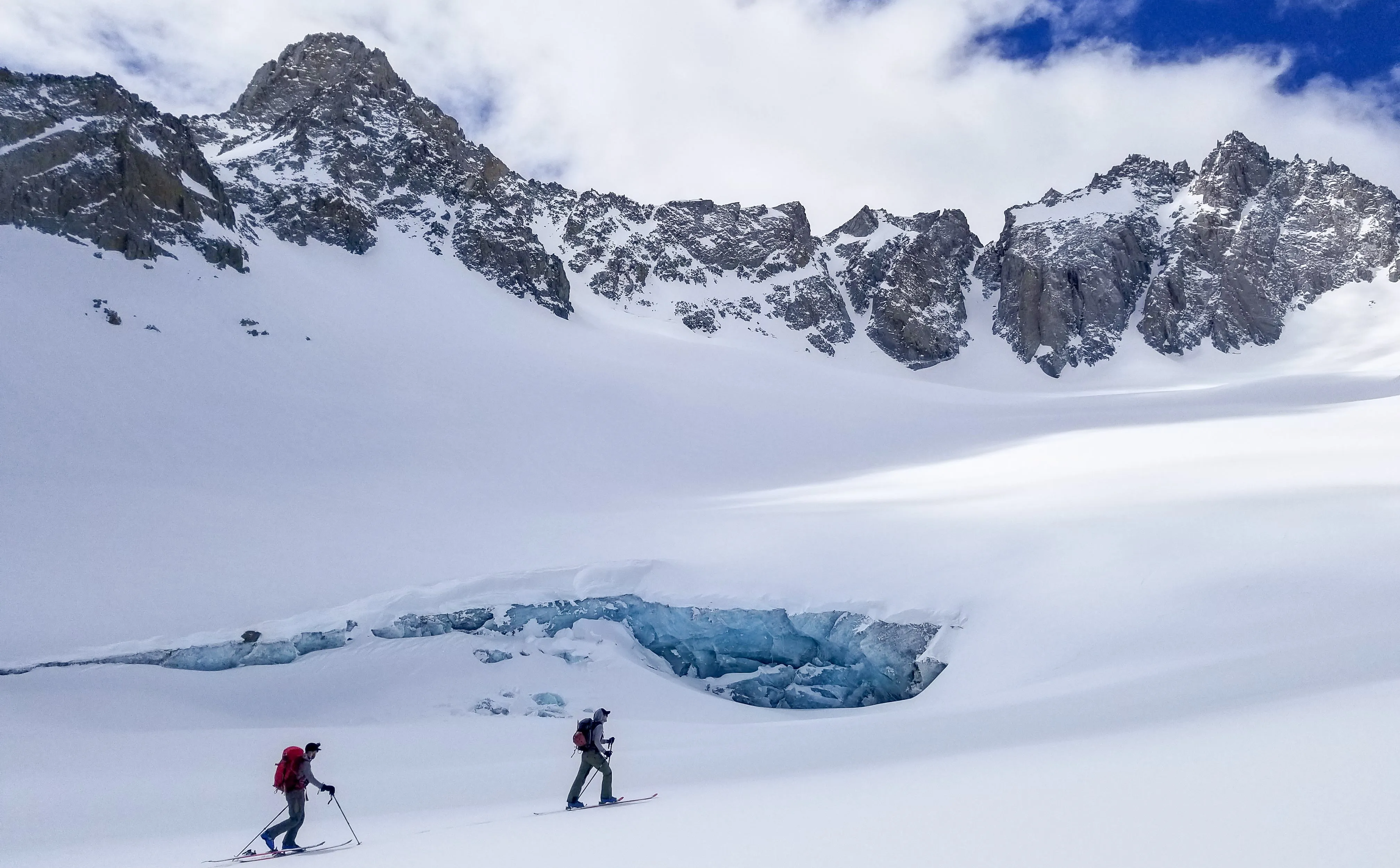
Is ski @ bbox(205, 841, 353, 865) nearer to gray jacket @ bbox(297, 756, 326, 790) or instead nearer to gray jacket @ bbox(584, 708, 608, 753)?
gray jacket @ bbox(297, 756, 326, 790)

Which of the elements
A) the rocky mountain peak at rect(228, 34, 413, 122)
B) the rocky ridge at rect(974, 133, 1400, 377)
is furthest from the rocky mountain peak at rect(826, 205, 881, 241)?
the rocky mountain peak at rect(228, 34, 413, 122)

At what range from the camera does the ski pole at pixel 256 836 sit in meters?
7.37

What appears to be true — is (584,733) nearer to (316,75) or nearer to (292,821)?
(292,821)

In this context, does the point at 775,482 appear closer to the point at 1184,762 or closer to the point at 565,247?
the point at 1184,762

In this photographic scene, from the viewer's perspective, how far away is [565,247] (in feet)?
286

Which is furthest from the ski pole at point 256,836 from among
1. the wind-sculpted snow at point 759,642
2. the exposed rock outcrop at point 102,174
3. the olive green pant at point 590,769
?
the exposed rock outcrop at point 102,174

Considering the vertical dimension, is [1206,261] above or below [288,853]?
above

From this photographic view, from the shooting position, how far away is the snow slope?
546 centimetres

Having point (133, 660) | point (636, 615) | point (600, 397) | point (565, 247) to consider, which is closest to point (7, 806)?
point (133, 660)

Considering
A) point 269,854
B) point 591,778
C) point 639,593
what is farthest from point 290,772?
point 639,593

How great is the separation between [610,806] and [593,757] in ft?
1.70

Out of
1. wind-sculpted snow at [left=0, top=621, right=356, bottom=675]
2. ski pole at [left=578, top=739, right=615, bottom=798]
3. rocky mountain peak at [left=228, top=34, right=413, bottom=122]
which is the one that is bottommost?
ski pole at [left=578, top=739, right=615, bottom=798]

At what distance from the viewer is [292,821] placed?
24.8ft

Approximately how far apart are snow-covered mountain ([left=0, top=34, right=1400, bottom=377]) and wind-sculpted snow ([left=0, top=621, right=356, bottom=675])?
34612 millimetres
